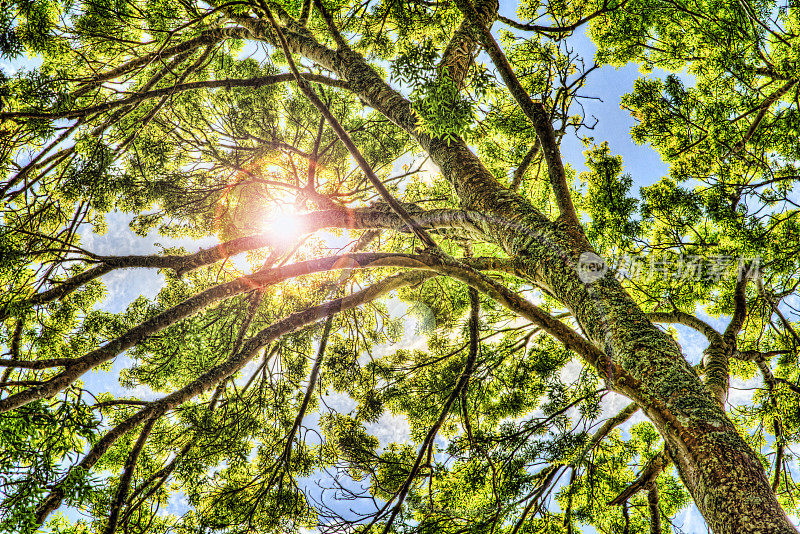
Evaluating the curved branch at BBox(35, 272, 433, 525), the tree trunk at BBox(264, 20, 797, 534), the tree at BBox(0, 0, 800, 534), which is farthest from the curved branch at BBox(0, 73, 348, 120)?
the curved branch at BBox(35, 272, 433, 525)

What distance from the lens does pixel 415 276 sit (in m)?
3.81

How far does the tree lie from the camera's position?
2383mm

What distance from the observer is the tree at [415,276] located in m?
2.38

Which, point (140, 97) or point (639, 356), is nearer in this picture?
point (639, 356)

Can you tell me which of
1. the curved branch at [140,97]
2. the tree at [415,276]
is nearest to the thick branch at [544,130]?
the tree at [415,276]

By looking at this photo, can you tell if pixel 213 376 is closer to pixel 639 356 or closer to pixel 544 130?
pixel 639 356

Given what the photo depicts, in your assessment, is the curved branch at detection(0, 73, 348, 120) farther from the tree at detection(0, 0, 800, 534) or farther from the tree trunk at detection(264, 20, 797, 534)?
the tree trunk at detection(264, 20, 797, 534)

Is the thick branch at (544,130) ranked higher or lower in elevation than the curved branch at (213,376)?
higher

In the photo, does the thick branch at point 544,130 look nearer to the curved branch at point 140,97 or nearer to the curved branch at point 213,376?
the curved branch at point 213,376

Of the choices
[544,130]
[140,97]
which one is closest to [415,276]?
[544,130]

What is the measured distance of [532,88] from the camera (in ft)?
15.5

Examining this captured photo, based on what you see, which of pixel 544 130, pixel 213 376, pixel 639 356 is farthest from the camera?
pixel 544 130

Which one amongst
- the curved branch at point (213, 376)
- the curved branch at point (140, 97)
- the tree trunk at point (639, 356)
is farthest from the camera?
the curved branch at point (140, 97)

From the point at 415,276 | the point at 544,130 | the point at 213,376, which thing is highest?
the point at 544,130
